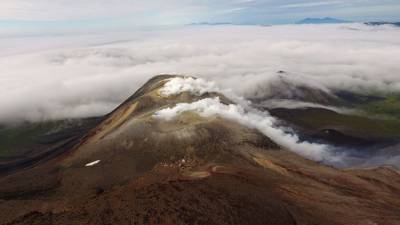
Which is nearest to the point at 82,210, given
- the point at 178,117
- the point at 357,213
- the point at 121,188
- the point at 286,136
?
the point at 121,188

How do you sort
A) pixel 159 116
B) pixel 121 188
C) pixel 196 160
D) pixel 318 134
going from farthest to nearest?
pixel 318 134 → pixel 159 116 → pixel 196 160 → pixel 121 188

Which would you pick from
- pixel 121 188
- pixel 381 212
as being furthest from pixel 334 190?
pixel 121 188

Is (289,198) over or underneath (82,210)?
underneath

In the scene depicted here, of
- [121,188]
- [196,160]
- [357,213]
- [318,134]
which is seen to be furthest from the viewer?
[318,134]

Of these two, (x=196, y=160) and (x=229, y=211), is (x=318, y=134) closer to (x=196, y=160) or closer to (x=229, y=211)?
(x=196, y=160)

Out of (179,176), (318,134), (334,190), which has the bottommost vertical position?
(318,134)

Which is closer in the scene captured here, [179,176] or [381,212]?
[381,212]
